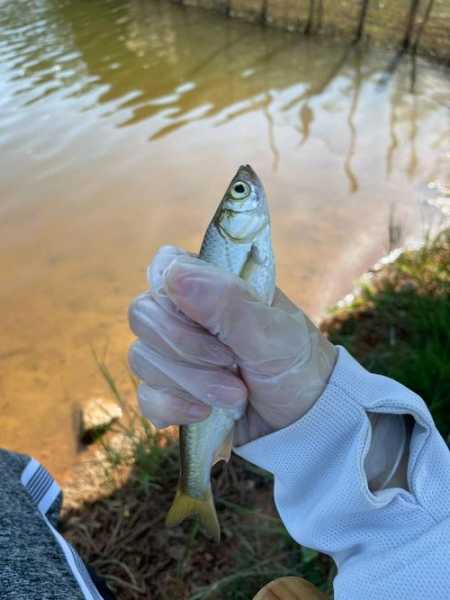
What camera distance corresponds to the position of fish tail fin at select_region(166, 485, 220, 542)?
66.0 inches

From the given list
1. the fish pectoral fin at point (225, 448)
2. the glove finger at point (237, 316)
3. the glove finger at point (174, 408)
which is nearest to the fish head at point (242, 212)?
the glove finger at point (237, 316)

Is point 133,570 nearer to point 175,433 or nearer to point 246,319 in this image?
point 175,433

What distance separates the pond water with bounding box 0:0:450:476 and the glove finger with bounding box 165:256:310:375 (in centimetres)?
213

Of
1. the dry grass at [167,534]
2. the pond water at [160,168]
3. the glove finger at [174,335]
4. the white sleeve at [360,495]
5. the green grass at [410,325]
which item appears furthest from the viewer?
the pond water at [160,168]

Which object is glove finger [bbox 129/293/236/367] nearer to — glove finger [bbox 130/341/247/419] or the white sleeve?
glove finger [bbox 130/341/247/419]

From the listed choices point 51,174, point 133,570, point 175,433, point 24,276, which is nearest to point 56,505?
point 133,570

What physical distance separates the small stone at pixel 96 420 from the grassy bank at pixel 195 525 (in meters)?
0.12

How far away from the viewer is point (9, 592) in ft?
4.14

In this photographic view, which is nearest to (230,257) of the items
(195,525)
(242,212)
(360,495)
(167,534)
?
(242,212)

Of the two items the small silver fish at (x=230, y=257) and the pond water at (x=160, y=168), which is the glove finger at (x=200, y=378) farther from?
the pond water at (x=160, y=168)

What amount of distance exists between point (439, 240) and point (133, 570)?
3144mm

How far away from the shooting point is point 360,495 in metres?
1.25

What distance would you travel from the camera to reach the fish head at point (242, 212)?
4.87 ft

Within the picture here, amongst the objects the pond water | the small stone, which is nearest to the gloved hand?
the small stone
